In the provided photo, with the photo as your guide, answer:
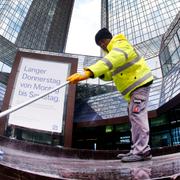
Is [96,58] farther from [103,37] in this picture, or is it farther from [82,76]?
[82,76]

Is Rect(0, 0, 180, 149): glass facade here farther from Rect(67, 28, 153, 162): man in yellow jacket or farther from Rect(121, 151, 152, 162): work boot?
Rect(121, 151, 152, 162): work boot

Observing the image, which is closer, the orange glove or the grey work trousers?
the orange glove

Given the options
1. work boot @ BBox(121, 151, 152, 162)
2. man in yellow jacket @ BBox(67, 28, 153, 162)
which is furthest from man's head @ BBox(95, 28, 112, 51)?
work boot @ BBox(121, 151, 152, 162)

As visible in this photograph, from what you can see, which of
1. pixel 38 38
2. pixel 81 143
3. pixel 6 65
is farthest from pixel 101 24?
pixel 81 143

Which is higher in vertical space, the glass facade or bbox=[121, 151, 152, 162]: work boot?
the glass facade

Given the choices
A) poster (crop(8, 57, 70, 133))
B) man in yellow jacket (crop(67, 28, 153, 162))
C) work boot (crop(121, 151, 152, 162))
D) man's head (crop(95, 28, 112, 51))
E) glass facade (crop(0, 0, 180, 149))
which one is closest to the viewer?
work boot (crop(121, 151, 152, 162))

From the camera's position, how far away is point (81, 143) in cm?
3147

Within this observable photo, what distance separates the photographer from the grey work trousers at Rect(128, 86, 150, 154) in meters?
3.78

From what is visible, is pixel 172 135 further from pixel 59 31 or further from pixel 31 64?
pixel 59 31

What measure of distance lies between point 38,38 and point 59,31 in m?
8.02

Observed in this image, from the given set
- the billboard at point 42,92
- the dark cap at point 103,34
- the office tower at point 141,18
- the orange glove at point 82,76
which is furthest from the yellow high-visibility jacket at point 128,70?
the office tower at point 141,18

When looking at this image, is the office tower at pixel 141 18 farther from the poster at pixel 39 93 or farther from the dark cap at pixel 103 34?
the dark cap at pixel 103 34

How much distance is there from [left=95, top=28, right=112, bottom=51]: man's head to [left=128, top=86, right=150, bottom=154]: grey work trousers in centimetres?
73

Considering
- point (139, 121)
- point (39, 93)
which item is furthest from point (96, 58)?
point (139, 121)
